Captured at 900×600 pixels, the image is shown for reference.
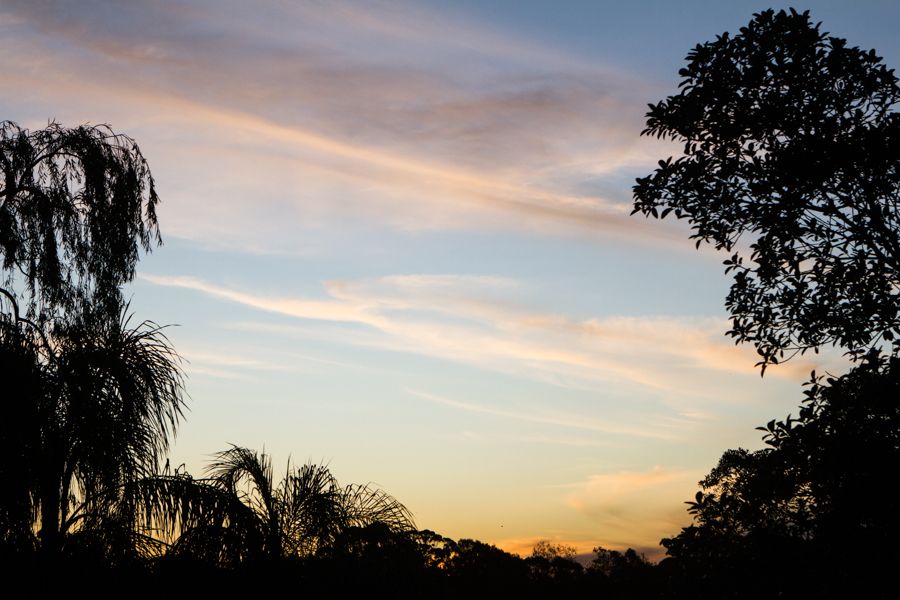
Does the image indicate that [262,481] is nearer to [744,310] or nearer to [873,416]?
[744,310]

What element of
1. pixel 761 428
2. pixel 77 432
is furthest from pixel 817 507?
pixel 77 432

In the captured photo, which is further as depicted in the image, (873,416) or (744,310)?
(744,310)

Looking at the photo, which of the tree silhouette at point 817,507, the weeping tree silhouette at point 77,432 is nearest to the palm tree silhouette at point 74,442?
the weeping tree silhouette at point 77,432

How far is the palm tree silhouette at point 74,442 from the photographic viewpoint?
39.8ft

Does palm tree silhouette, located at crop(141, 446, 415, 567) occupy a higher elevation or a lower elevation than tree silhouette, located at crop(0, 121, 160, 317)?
lower

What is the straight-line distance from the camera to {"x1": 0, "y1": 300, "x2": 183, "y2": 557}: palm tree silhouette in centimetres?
1213

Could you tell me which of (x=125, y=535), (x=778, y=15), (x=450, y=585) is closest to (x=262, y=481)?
(x=125, y=535)

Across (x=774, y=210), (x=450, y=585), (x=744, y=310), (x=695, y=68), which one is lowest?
(x=450, y=585)

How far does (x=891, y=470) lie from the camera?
10.5m

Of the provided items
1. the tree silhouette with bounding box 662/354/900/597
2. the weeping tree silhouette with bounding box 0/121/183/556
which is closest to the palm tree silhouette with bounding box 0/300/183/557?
the weeping tree silhouette with bounding box 0/121/183/556

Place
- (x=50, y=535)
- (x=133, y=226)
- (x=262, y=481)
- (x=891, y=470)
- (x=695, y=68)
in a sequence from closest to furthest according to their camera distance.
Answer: (x=891, y=470) → (x=50, y=535) → (x=695, y=68) → (x=262, y=481) → (x=133, y=226)

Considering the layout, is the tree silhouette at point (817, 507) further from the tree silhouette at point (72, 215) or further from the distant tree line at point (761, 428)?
the tree silhouette at point (72, 215)

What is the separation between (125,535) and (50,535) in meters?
0.95

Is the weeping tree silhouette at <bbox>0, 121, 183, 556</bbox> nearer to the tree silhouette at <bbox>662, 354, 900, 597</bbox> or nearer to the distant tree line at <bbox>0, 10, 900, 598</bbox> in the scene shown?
the distant tree line at <bbox>0, 10, 900, 598</bbox>
